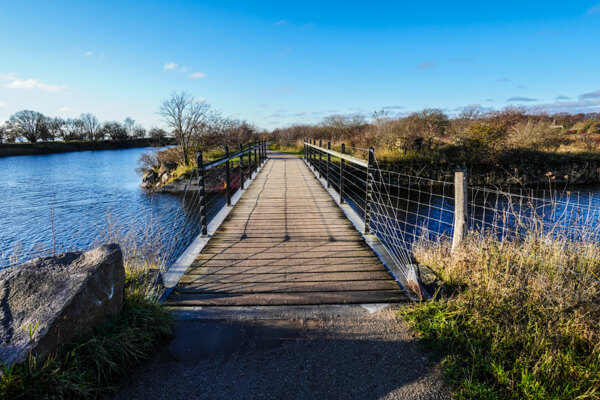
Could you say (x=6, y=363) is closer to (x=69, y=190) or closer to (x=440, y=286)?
(x=440, y=286)

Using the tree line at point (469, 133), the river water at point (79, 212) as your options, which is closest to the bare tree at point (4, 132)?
the river water at point (79, 212)

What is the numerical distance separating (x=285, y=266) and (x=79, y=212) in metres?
11.1

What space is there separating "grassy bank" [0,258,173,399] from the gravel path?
11 centimetres

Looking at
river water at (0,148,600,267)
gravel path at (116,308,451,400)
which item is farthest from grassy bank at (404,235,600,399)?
river water at (0,148,600,267)

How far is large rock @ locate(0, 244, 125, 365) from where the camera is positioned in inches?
59.9

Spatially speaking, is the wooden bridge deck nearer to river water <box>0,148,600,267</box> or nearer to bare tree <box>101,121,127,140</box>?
river water <box>0,148,600,267</box>

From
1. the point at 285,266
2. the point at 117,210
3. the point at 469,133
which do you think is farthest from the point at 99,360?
the point at 469,133

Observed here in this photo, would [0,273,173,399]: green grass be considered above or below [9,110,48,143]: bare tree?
below

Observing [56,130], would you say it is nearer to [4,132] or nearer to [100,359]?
[4,132]

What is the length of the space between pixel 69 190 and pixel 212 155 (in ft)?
25.6

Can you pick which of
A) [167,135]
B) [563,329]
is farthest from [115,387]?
[167,135]

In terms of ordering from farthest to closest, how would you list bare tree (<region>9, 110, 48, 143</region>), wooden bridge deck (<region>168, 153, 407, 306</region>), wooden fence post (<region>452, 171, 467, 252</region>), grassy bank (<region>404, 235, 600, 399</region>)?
bare tree (<region>9, 110, 48, 143</region>) < wooden fence post (<region>452, 171, 467, 252</region>) < wooden bridge deck (<region>168, 153, 407, 306</region>) < grassy bank (<region>404, 235, 600, 399</region>)

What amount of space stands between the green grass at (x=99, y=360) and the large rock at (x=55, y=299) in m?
0.07

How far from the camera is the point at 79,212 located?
432 inches
